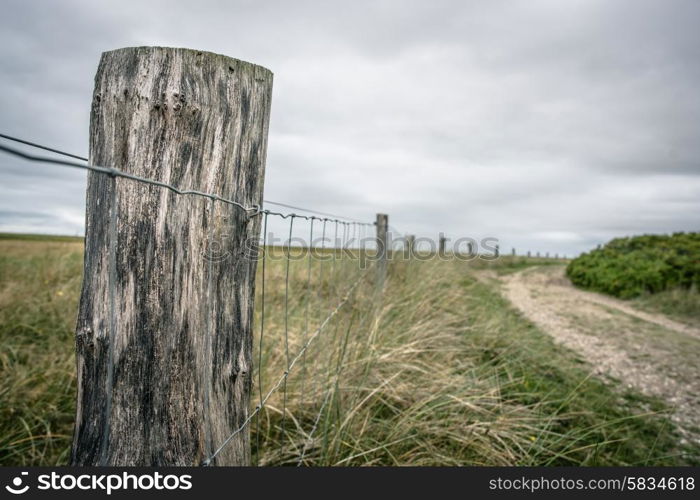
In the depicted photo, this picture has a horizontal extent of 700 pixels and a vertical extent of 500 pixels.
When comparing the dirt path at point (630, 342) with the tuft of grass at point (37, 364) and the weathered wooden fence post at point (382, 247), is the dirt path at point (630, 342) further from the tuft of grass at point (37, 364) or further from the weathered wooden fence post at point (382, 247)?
the tuft of grass at point (37, 364)

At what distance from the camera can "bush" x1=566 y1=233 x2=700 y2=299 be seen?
30.7ft

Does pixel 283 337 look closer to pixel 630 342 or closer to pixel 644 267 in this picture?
pixel 630 342

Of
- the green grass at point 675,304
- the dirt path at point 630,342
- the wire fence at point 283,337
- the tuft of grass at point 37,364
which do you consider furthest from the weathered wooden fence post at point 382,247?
the green grass at point 675,304

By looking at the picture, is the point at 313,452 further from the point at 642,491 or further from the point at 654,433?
the point at 654,433

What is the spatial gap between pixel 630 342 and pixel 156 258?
20.9 ft

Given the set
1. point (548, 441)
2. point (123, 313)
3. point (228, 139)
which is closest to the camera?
point (123, 313)

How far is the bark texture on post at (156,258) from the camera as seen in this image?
1.07m

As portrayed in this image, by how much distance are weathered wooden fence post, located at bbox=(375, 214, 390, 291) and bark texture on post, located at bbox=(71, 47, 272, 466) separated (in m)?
4.73

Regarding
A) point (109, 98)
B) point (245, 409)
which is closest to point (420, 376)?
point (245, 409)

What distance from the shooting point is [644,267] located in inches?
387

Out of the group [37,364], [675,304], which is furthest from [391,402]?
A: [675,304]

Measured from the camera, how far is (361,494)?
1.55 meters

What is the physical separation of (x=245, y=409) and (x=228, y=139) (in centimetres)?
83

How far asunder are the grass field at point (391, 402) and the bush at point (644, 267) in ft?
19.9
